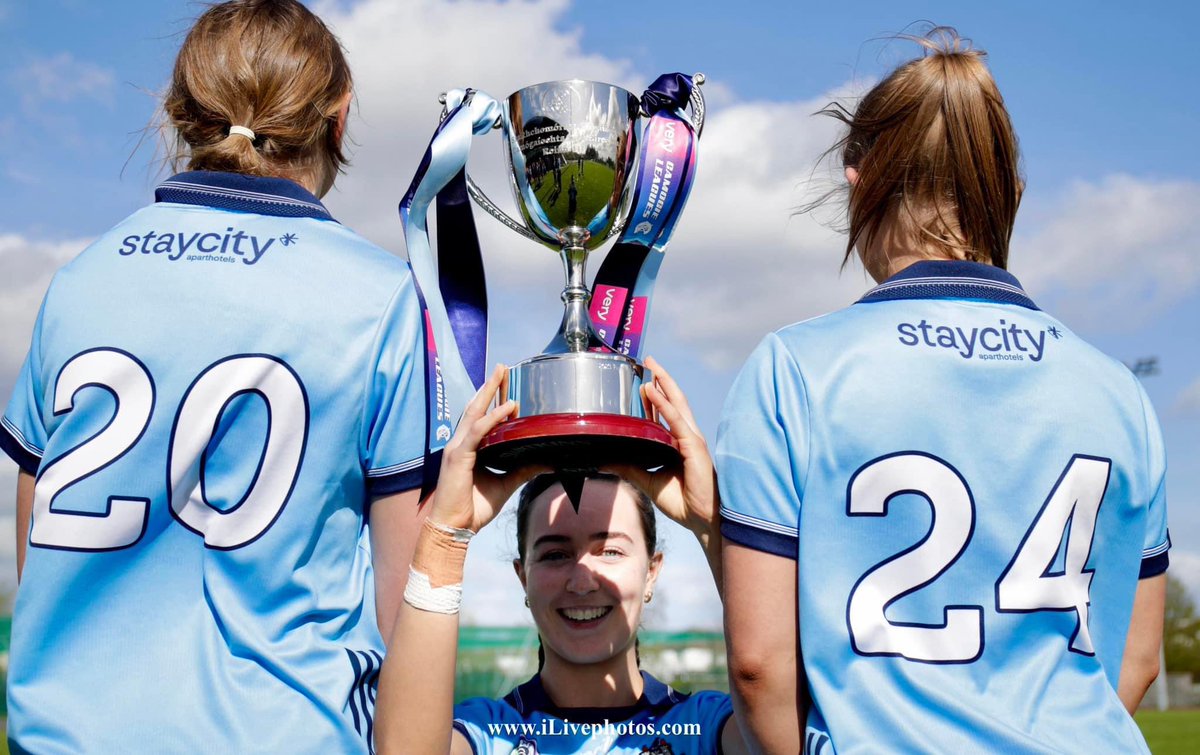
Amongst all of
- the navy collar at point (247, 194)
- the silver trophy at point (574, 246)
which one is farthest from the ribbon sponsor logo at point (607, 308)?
the navy collar at point (247, 194)

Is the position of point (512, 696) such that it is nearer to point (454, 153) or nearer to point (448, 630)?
point (448, 630)

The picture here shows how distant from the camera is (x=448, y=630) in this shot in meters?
2.01

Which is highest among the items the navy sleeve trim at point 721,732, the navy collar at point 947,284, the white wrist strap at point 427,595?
the navy collar at point 947,284

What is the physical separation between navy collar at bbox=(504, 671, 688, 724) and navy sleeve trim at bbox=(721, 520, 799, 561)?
1092 mm

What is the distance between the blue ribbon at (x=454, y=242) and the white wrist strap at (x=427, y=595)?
0.36 m

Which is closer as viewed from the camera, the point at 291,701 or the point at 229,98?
the point at 291,701

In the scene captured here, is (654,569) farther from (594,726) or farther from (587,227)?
(587,227)

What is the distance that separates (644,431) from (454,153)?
0.85 meters

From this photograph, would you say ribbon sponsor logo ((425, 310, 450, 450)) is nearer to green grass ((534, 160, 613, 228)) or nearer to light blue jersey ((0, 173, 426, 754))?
light blue jersey ((0, 173, 426, 754))

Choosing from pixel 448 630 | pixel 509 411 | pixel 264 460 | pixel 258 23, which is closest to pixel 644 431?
pixel 509 411

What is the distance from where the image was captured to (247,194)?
2.06 m

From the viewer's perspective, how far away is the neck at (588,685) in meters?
2.90

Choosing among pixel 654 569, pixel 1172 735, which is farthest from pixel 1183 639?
pixel 654 569

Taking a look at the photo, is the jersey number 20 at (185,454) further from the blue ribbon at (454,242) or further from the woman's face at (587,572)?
the woman's face at (587,572)
